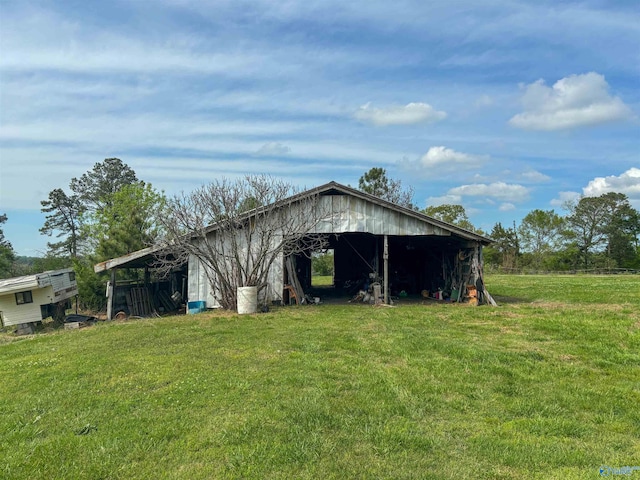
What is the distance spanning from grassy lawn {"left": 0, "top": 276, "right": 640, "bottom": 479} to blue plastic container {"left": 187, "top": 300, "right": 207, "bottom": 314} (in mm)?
4810

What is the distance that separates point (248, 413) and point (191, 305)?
10.1 metres

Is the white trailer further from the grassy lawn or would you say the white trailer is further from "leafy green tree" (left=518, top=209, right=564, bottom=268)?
"leafy green tree" (left=518, top=209, right=564, bottom=268)

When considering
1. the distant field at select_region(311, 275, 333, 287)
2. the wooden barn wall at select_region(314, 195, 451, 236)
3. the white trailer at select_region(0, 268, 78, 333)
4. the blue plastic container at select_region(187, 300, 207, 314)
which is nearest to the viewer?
the white trailer at select_region(0, 268, 78, 333)

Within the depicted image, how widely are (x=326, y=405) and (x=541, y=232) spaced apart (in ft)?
176

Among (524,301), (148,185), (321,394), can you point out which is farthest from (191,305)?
(148,185)

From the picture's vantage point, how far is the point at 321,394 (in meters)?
5.39

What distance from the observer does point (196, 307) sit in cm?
1430

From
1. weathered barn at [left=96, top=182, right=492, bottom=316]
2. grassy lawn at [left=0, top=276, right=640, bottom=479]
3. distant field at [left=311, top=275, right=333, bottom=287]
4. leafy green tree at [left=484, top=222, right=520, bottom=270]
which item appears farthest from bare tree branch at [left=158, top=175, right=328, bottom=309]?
leafy green tree at [left=484, top=222, right=520, bottom=270]

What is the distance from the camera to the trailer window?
13344 mm

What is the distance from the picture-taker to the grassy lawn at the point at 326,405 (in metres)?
3.80

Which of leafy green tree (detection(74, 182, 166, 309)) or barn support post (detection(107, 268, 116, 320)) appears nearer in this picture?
barn support post (detection(107, 268, 116, 320))

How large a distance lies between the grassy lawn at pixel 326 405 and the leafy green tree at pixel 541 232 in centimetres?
4601

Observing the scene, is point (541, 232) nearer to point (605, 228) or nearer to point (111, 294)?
point (605, 228)

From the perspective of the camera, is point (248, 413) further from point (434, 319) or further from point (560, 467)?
point (434, 319)
